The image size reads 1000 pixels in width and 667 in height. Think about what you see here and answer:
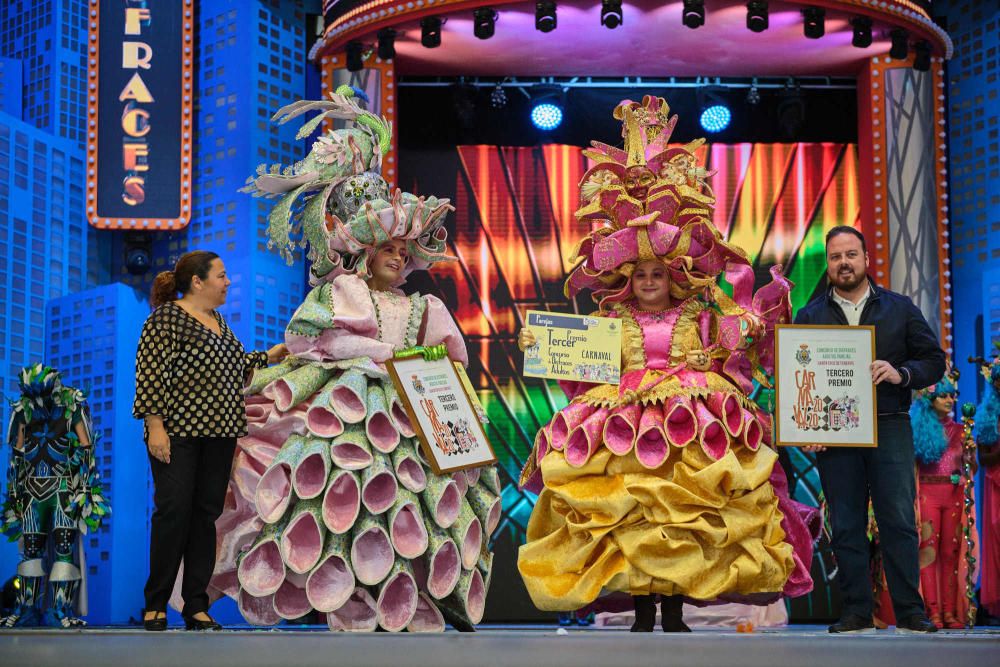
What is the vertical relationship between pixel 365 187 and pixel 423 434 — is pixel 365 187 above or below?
above

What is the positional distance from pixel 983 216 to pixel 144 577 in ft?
20.0

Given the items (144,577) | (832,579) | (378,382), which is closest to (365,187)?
(378,382)

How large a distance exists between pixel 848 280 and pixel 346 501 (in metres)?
2.25

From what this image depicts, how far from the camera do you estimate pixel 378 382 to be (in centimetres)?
570

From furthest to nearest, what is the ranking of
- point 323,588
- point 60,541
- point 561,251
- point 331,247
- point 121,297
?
1. point 561,251
2. point 121,297
3. point 60,541
4. point 331,247
5. point 323,588

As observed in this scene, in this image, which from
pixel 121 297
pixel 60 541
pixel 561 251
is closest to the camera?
pixel 60 541

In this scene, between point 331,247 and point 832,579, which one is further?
point 832,579

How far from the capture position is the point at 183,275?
5.59m

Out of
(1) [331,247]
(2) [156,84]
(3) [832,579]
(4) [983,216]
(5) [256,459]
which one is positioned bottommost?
(3) [832,579]

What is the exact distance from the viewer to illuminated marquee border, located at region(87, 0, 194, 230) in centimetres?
875

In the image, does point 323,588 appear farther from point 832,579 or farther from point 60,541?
point 832,579

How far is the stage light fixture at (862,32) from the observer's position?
8.29m

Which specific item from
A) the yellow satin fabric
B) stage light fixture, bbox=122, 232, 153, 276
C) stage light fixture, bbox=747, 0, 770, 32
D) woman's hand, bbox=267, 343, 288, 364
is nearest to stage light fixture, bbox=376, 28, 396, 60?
stage light fixture, bbox=122, 232, 153, 276

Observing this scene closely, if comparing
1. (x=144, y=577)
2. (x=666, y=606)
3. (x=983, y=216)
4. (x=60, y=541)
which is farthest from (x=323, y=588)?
(x=983, y=216)
